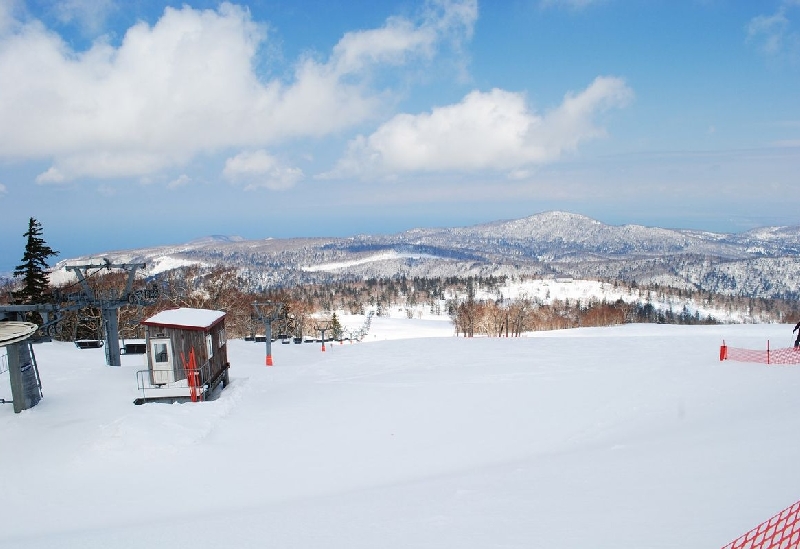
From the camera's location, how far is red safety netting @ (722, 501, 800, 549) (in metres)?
5.64

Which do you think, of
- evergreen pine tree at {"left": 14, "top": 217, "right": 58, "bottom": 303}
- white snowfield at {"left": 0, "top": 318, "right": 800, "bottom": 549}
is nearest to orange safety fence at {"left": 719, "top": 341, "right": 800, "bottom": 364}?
white snowfield at {"left": 0, "top": 318, "right": 800, "bottom": 549}

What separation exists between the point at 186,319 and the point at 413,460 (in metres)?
11.5

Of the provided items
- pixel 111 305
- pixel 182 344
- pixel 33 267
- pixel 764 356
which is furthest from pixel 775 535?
pixel 33 267

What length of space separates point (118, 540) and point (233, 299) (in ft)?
150

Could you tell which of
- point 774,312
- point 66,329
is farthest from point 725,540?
point 774,312

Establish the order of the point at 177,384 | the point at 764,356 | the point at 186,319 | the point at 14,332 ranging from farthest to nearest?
the point at 764,356 < the point at 186,319 < the point at 177,384 < the point at 14,332

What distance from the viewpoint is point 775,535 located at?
5.78 metres

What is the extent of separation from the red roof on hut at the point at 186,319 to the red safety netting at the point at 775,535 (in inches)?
665

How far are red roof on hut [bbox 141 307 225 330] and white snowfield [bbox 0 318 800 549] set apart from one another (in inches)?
106

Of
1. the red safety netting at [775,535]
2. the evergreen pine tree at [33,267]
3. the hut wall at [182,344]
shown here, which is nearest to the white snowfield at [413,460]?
the red safety netting at [775,535]

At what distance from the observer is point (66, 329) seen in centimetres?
4319

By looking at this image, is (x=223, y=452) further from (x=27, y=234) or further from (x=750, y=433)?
(x=27, y=234)

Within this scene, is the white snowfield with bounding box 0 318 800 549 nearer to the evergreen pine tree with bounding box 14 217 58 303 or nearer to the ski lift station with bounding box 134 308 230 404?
the ski lift station with bounding box 134 308 230 404

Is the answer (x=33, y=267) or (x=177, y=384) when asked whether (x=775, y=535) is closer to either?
(x=177, y=384)
